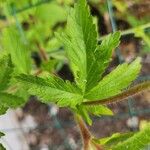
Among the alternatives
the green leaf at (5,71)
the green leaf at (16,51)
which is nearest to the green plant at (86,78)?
the green leaf at (5,71)

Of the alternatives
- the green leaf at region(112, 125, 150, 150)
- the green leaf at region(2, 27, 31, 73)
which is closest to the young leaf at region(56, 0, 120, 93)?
the green leaf at region(112, 125, 150, 150)

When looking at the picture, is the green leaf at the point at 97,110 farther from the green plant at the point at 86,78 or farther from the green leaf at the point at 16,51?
the green leaf at the point at 16,51

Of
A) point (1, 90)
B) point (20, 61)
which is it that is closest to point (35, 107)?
point (20, 61)

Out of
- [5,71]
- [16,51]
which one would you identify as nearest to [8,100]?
[5,71]

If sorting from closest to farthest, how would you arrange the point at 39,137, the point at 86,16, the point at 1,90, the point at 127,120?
the point at 86,16 < the point at 1,90 < the point at 127,120 < the point at 39,137

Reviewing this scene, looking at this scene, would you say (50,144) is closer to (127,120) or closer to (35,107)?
(35,107)

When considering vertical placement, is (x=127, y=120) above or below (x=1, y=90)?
below
